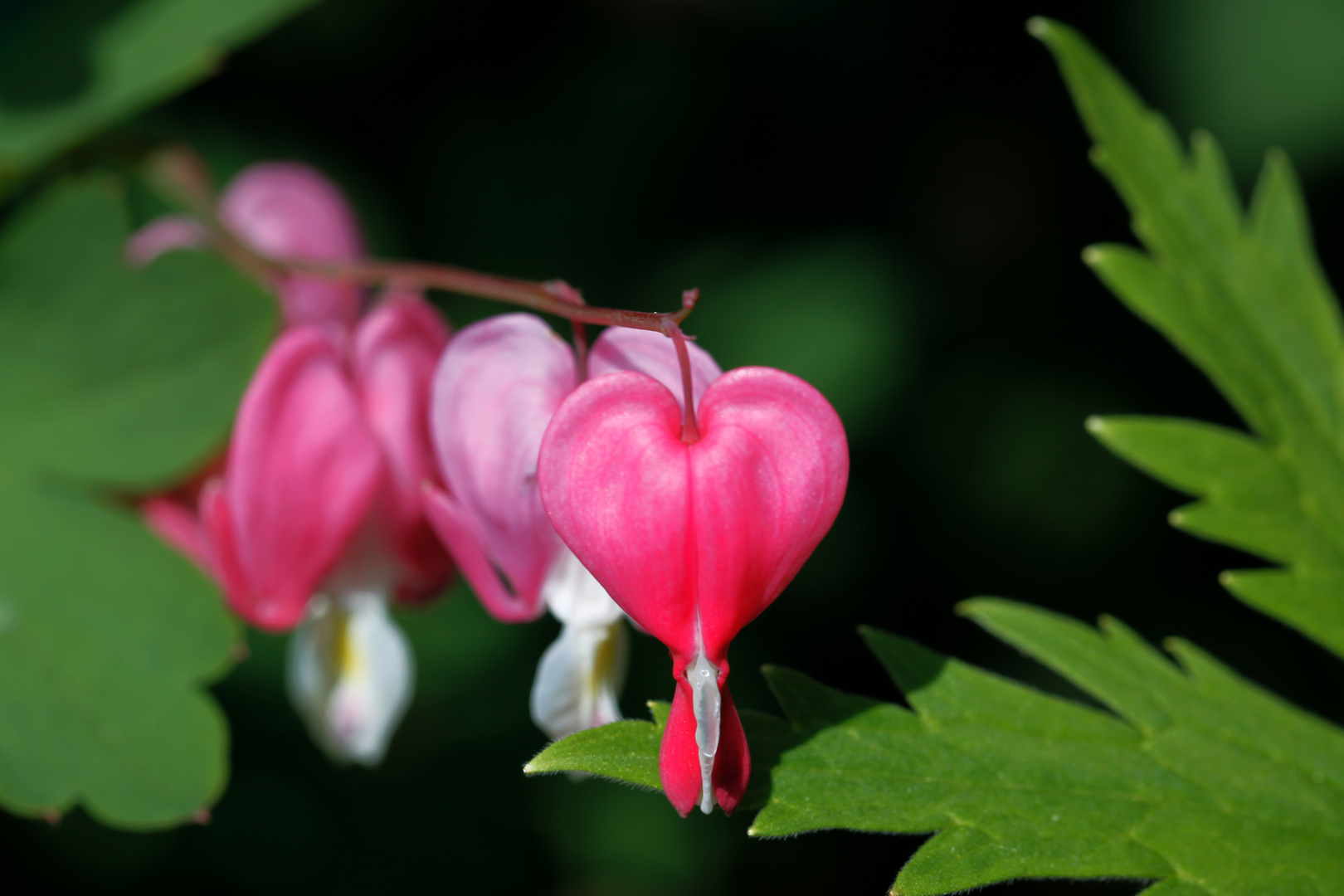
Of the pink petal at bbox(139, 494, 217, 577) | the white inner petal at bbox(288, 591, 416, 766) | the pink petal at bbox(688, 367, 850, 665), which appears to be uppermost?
the pink petal at bbox(688, 367, 850, 665)

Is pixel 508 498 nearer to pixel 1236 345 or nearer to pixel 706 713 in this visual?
pixel 706 713

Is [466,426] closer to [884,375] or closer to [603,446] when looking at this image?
[603,446]

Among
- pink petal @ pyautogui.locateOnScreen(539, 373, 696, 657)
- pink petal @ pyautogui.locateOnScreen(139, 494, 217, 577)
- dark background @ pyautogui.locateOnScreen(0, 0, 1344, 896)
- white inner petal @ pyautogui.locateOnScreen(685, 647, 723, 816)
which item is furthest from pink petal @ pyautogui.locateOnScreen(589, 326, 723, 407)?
dark background @ pyautogui.locateOnScreen(0, 0, 1344, 896)

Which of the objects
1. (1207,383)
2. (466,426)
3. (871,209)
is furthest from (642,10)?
(466,426)

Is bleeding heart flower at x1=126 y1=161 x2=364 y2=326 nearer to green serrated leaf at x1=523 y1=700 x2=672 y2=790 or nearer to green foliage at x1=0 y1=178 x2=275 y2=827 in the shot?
green foliage at x1=0 y1=178 x2=275 y2=827

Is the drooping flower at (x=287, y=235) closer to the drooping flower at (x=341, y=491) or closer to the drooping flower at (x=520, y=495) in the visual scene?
the drooping flower at (x=341, y=491)

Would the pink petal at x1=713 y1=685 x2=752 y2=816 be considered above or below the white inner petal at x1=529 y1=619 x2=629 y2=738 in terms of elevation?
above
